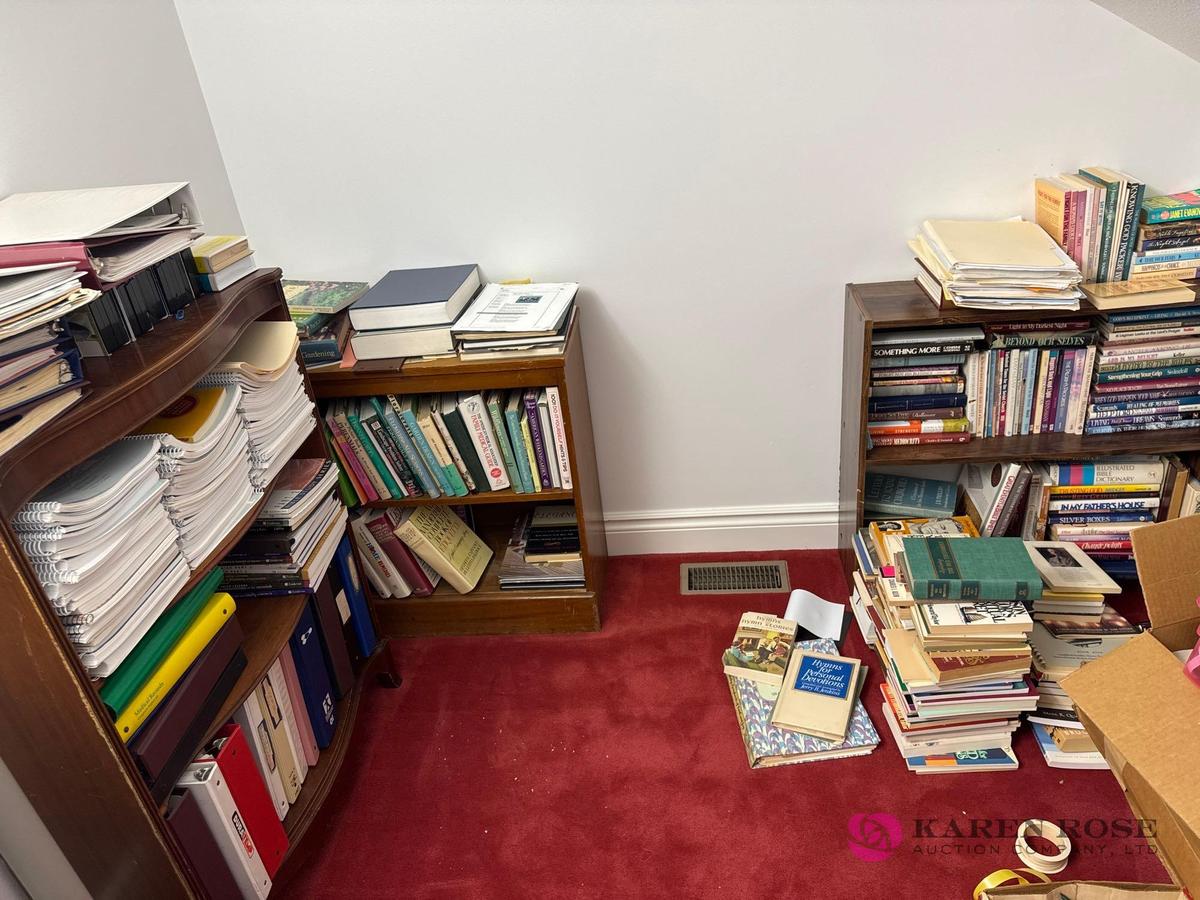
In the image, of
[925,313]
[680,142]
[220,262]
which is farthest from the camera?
[680,142]

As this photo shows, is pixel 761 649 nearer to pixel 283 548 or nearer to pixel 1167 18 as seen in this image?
pixel 283 548

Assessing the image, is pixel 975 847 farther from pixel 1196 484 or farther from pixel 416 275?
pixel 416 275

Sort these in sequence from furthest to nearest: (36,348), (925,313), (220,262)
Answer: (925,313), (220,262), (36,348)

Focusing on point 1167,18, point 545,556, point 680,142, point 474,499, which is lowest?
point 545,556

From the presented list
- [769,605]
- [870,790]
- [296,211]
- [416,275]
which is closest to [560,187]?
[416,275]

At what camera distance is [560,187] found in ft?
6.91

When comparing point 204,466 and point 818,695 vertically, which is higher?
point 204,466

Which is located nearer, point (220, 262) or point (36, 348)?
point (36, 348)

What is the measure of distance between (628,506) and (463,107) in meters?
1.22

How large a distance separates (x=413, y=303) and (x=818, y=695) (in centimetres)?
132

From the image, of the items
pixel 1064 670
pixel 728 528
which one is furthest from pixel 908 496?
pixel 1064 670

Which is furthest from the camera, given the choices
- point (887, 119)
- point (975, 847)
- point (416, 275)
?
point (416, 275)

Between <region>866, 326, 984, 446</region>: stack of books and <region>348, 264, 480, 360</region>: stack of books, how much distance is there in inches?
40.3

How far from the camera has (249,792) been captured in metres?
1.47
